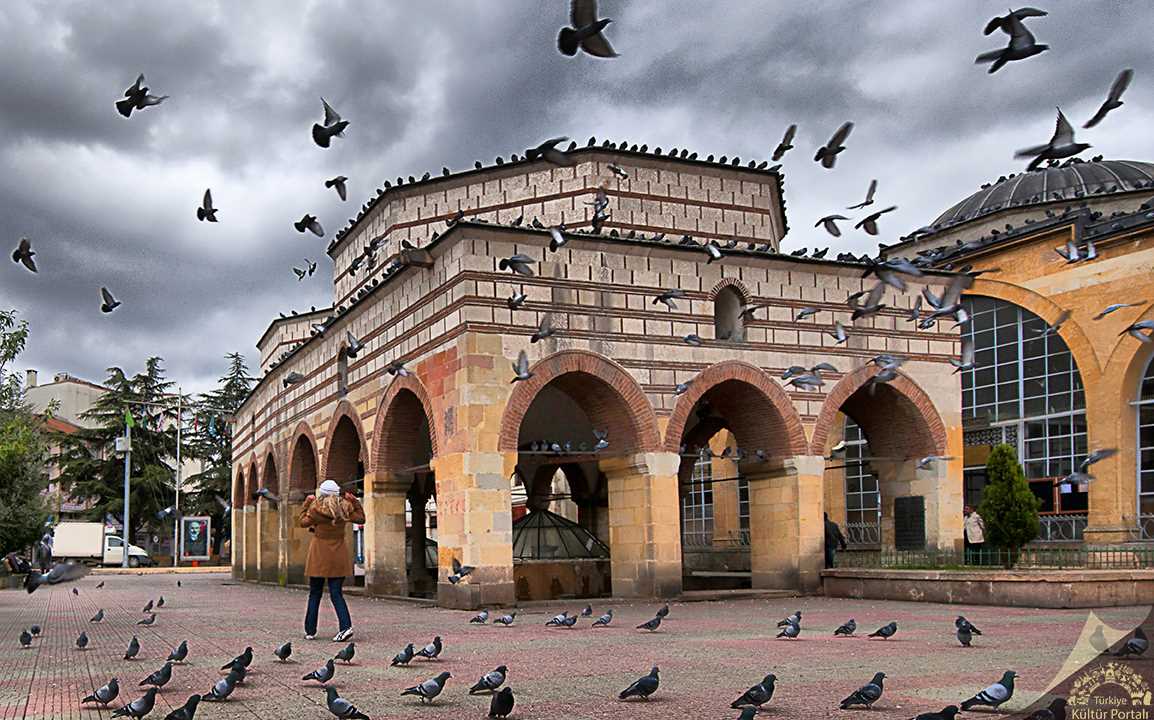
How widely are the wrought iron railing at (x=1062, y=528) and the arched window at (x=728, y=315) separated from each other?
38.3 feet

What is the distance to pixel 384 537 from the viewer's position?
67.7 ft

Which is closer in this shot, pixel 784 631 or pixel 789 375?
pixel 784 631

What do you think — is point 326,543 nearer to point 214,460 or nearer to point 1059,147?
point 1059,147

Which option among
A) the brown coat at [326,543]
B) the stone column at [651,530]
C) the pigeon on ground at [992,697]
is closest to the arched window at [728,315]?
the stone column at [651,530]

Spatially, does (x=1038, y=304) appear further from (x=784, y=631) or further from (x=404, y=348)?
(x=784, y=631)

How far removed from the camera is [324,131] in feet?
40.4

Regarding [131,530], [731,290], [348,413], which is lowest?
[131,530]

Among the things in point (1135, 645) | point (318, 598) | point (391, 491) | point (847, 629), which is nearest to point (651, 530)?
point (391, 491)

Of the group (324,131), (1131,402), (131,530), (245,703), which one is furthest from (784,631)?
(131,530)

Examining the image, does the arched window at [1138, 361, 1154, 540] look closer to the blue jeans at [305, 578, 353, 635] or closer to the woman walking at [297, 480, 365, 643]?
the woman walking at [297, 480, 365, 643]

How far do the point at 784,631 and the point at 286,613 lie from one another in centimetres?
822

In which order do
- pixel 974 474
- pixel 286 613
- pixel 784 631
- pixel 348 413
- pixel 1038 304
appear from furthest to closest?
1. pixel 974 474
2. pixel 1038 304
3. pixel 348 413
4. pixel 286 613
5. pixel 784 631

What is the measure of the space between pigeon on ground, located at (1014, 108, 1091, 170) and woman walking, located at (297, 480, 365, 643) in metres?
7.42

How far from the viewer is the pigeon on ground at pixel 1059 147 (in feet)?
29.4
